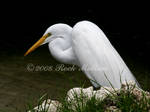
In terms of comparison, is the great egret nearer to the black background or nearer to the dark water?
the dark water

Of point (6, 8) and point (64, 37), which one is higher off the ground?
point (6, 8)

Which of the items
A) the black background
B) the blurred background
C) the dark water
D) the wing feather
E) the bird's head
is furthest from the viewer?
the black background

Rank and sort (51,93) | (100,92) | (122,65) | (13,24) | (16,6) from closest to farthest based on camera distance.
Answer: (100,92) < (122,65) < (51,93) < (13,24) < (16,6)

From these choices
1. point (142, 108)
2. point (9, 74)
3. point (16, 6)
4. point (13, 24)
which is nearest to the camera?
point (142, 108)

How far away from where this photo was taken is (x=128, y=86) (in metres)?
2.59

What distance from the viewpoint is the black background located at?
8.07 metres

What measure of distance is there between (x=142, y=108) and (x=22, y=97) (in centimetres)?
297

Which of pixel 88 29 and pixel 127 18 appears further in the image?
pixel 127 18

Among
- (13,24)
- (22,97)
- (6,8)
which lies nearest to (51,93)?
(22,97)

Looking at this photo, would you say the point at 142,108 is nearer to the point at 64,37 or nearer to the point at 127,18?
the point at 64,37

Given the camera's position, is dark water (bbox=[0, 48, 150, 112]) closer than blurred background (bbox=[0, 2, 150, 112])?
Yes

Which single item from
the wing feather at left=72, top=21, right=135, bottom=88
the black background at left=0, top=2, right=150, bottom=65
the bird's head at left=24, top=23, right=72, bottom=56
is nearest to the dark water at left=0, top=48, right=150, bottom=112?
the wing feather at left=72, top=21, right=135, bottom=88

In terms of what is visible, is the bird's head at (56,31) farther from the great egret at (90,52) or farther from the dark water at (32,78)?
the dark water at (32,78)

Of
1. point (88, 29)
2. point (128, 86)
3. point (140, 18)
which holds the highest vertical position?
point (140, 18)
